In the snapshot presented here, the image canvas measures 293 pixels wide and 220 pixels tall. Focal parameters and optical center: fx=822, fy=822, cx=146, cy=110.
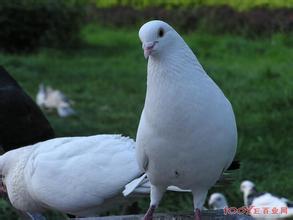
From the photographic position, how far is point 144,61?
13430mm

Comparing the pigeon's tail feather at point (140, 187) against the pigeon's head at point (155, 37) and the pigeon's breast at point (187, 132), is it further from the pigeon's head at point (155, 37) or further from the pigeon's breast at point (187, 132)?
the pigeon's head at point (155, 37)

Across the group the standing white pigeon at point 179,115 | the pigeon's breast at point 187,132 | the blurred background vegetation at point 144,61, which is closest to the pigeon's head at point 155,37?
Answer: the standing white pigeon at point 179,115

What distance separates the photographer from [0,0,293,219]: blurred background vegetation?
23.0ft

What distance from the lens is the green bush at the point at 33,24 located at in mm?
14625

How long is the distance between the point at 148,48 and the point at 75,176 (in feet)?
4.02

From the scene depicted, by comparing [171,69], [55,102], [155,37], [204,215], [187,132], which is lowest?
[55,102]

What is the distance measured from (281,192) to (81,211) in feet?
7.20

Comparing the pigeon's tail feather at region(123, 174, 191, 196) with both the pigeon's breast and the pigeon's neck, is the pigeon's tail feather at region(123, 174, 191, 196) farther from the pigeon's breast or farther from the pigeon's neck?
the pigeon's neck

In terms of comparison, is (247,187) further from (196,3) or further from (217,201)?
(196,3)

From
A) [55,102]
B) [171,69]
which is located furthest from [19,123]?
[55,102]

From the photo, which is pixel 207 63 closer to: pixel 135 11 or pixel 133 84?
pixel 133 84

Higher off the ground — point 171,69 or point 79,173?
point 171,69

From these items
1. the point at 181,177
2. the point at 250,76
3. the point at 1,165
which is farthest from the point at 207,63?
the point at 181,177

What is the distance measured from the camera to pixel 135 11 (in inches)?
724
